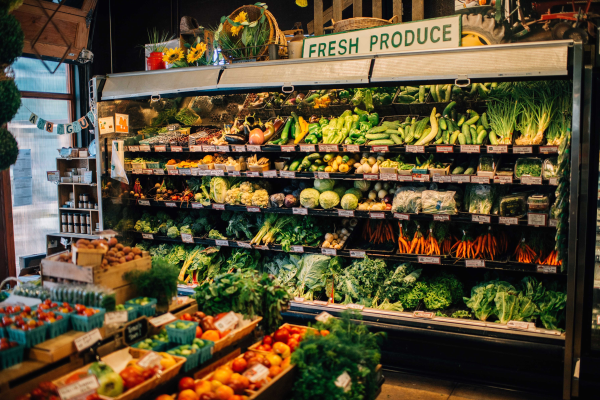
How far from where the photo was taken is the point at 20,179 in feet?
23.6

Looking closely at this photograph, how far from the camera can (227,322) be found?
117 inches

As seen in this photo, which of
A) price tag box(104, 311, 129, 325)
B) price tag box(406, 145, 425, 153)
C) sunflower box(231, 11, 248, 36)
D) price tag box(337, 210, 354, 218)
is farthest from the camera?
sunflower box(231, 11, 248, 36)

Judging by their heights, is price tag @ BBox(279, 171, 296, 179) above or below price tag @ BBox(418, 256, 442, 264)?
above

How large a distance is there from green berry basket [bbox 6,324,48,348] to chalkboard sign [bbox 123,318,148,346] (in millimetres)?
428

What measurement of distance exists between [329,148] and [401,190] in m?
0.82

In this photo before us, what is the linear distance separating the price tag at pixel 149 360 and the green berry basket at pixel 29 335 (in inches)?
20.1

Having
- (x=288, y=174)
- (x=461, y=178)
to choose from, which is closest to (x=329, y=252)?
(x=288, y=174)

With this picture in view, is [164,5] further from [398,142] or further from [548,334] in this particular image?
[548,334]

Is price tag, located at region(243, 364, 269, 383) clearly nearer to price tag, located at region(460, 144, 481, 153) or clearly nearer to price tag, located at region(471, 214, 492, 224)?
price tag, located at region(471, 214, 492, 224)

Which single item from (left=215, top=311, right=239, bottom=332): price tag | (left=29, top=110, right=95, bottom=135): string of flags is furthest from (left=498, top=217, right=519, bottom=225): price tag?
(left=29, top=110, right=95, bottom=135): string of flags

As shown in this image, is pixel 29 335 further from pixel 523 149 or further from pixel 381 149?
pixel 523 149

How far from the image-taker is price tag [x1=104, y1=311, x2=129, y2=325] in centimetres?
264

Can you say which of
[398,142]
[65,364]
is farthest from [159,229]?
[65,364]

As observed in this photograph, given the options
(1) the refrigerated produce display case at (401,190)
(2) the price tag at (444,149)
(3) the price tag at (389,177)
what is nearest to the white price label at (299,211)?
(1) the refrigerated produce display case at (401,190)
